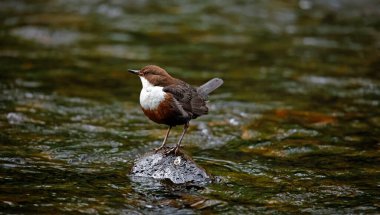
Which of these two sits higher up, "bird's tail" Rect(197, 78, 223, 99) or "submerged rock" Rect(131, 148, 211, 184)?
"bird's tail" Rect(197, 78, 223, 99)

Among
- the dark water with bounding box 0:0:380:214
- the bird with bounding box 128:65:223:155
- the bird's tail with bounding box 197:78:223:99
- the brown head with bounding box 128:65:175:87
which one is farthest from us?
the bird's tail with bounding box 197:78:223:99

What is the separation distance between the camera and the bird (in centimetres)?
605

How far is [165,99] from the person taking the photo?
607 centimetres

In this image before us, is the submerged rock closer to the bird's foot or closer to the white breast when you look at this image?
the bird's foot

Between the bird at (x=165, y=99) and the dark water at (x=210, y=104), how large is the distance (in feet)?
2.08

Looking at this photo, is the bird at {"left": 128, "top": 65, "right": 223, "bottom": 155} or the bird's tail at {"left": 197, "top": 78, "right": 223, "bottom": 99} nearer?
the bird at {"left": 128, "top": 65, "right": 223, "bottom": 155}

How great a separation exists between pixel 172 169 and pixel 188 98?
711 mm

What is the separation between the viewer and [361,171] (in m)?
6.73

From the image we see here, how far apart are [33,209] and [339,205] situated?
261cm

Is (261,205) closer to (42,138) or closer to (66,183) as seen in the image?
(66,183)

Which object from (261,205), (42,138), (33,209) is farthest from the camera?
(42,138)

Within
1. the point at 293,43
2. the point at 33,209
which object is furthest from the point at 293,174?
the point at 293,43

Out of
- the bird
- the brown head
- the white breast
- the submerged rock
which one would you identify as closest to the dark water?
the submerged rock

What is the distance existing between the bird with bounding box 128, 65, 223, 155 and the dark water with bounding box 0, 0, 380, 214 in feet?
2.08
